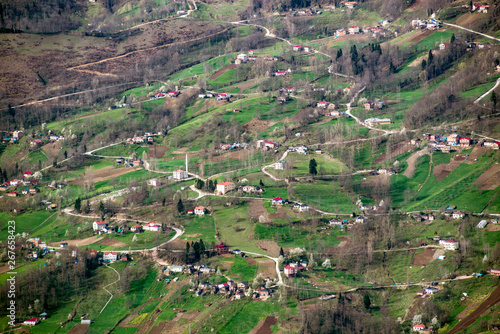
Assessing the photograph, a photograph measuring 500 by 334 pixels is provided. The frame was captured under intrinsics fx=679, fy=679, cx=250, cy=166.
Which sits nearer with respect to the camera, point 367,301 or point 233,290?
point 367,301

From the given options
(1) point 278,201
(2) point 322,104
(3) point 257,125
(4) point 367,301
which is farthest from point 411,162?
(4) point 367,301

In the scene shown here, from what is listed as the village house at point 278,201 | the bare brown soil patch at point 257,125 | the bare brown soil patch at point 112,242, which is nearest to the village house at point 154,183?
the bare brown soil patch at point 112,242

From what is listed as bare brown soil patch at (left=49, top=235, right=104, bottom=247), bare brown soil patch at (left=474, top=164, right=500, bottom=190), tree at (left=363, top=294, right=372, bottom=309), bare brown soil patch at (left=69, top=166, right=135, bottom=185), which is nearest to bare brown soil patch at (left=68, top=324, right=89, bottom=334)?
bare brown soil patch at (left=49, top=235, right=104, bottom=247)

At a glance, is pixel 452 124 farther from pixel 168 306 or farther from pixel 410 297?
pixel 168 306

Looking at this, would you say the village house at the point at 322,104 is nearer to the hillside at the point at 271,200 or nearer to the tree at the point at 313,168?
the hillside at the point at 271,200

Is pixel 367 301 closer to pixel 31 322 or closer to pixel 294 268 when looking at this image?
pixel 294 268

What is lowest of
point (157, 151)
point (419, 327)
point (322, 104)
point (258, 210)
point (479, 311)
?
point (419, 327)

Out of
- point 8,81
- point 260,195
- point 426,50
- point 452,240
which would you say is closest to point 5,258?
point 260,195
